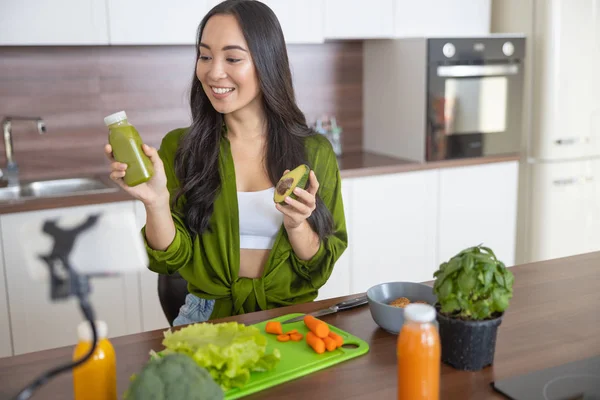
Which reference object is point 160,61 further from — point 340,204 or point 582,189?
point 582,189

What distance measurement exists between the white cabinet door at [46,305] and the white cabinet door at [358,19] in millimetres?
1223

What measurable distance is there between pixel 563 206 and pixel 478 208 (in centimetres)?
45

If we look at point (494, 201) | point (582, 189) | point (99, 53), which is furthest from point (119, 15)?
point (582, 189)

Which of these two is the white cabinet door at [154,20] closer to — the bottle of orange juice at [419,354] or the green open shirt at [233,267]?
the green open shirt at [233,267]

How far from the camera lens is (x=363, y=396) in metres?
1.08

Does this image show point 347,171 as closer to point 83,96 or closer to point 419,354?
point 83,96

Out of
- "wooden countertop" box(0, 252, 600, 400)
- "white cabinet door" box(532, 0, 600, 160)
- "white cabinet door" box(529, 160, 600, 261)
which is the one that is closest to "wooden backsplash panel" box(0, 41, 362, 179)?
"white cabinet door" box(532, 0, 600, 160)

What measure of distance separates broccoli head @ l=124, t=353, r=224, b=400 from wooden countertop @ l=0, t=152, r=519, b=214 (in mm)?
1777

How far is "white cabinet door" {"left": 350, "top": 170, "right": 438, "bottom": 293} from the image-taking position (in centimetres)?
310

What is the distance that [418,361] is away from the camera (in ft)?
3.13

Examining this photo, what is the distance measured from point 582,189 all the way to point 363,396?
2752 mm

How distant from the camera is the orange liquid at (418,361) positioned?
→ 945 millimetres

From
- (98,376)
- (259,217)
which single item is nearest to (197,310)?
(259,217)

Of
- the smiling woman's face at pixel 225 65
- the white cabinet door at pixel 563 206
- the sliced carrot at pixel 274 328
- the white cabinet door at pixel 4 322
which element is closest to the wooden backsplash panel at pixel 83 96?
the white cabinet door at pixel 4 322
